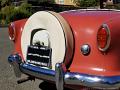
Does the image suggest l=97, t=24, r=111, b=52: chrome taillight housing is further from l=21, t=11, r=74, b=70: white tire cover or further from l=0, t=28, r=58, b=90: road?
l=0, t=28, r=58, b=90: road

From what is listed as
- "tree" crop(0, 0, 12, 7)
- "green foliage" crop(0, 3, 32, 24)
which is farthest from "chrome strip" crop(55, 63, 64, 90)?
"tree" crop(0, 0, 12, 7)

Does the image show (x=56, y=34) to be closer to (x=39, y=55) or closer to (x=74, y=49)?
(x=74, y=49)

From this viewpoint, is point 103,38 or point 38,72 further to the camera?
point 38,72

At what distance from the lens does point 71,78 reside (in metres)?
4.14

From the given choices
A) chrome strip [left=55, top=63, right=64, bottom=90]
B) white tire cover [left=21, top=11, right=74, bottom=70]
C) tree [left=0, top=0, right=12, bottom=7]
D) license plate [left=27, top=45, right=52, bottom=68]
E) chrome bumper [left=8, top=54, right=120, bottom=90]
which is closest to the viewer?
chrome bumper [left=8, top=54, right=120, bottom=90]

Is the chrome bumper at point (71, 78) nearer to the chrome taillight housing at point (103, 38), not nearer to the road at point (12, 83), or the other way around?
the chrome taillight housing at point (103, 38)

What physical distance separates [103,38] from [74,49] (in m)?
0.44

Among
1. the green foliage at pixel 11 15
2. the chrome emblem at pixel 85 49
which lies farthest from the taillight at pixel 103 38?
the green foliage at pixel 11 15

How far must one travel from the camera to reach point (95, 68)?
A: 4121 mm

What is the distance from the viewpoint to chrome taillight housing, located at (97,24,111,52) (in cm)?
399

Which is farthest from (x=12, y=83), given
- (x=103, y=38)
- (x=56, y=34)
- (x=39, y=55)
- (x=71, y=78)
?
(x=103, y=38)

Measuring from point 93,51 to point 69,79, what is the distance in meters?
0.43

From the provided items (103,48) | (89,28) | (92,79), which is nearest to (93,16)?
(89,28)

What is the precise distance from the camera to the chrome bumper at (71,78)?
13.0 ft
